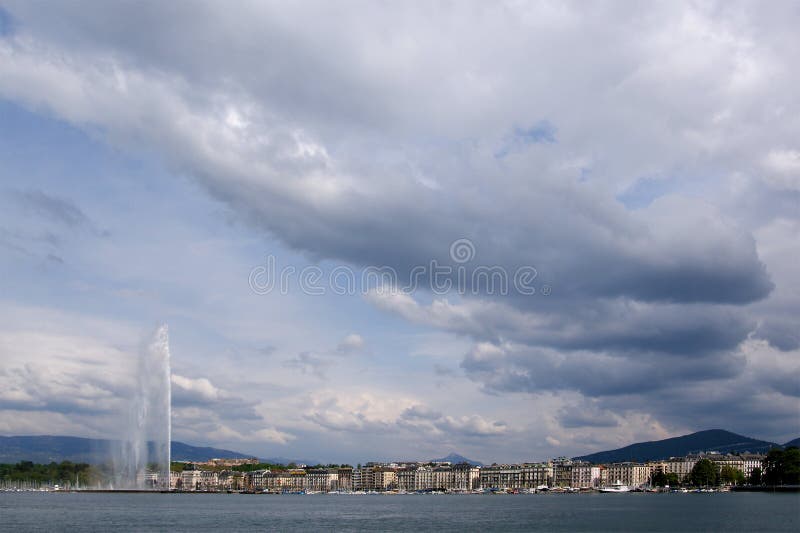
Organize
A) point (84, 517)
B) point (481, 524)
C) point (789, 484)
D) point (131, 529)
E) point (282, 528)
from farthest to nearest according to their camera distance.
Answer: point (789, 484) < point (84, 517) < point (481, 524) < point (282, 528) < point (131, 529)

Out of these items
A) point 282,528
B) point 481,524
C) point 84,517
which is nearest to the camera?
point 282,528

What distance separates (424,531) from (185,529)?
2071 centimetres

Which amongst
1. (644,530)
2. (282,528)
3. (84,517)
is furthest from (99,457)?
(644,530)

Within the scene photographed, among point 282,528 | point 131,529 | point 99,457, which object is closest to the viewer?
point 131,529

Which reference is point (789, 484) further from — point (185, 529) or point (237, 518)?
point (185, 529)

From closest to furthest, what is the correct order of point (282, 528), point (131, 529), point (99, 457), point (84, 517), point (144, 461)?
point (131, 529) < point (282, 528) < point (84, 517) < point (144, 461) < point (99, 457)

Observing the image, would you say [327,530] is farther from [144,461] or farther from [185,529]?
[144,461]

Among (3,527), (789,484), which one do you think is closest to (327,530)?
(3,527)

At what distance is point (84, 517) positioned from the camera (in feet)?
278

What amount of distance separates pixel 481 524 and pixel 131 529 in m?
32.3

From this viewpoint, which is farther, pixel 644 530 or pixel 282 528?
pixel 282 528

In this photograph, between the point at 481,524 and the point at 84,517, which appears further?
the point at 84,517

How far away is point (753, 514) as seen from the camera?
291 ft

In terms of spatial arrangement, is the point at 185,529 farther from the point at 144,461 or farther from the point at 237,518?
the point at 144,461
